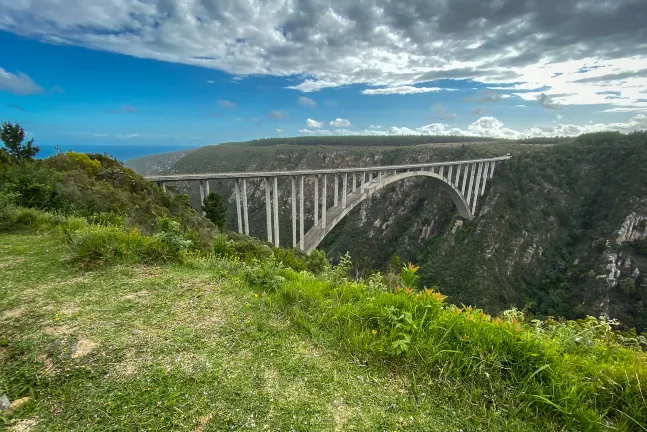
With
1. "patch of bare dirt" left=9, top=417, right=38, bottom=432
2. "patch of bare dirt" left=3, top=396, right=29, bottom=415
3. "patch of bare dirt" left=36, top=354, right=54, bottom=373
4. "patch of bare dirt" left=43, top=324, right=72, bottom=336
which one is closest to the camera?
"patch of bare dirt" left=9, top=417, right=38, bottom=432

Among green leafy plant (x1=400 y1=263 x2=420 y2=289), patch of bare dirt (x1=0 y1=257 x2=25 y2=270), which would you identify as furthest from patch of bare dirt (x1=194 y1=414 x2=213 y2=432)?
patch of bare dirt (x1=0 y1=257 x2=25 y2=270)

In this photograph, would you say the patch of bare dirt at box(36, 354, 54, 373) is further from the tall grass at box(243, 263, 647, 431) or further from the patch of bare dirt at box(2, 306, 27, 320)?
the tall grass at box(243, 263, 647, 431)

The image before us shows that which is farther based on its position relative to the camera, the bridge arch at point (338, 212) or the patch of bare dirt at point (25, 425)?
the bridge arch at point (338, 212)

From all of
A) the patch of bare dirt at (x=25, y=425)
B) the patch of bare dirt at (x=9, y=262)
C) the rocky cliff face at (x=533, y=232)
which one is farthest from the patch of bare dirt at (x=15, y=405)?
the rocky cliff face at (x=533, y=232)

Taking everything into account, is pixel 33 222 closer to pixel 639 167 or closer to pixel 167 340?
pixel 167 340

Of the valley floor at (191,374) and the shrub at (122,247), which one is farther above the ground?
the shrub at (122,247)

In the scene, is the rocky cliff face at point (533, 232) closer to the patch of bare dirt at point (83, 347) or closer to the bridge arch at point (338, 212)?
the bridge arch at point (338, 212)
